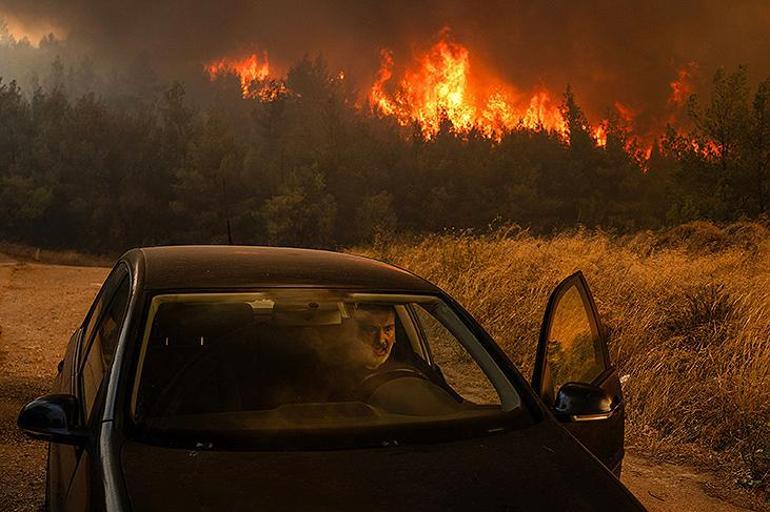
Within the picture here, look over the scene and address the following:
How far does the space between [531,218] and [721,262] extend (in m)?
47.7

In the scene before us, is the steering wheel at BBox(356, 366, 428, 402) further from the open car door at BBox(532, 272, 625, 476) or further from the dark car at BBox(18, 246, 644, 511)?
the open car door at BBox(532, 272, 625, 476)

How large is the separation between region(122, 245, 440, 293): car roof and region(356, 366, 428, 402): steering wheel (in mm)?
347

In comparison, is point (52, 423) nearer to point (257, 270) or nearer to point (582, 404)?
point (257, 270)

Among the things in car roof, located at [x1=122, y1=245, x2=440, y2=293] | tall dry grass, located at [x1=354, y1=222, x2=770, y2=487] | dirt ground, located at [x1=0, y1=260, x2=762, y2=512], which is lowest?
dirt ground, located at [x1=0, y1=260, x2=762, y2=512]

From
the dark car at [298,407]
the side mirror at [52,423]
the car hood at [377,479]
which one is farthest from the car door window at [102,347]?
the car hood at [377,479]

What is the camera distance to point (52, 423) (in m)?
2.37

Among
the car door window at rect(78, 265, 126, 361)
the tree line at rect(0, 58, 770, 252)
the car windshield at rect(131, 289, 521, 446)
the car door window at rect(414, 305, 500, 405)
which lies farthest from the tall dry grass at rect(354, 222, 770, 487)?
the tree line at rect(0, 58, 770, 252)

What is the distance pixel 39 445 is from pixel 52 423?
11.5 ft

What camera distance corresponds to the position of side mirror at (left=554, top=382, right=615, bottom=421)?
8.93 ft

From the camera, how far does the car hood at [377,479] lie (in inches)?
76.0

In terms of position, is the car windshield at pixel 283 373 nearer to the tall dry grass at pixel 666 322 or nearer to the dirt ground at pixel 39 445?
the dirt ground at pixel 39 445

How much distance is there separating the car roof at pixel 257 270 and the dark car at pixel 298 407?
11mm

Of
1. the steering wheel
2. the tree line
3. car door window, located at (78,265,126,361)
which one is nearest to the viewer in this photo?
the steering wheel

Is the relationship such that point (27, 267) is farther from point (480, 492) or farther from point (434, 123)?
point (434, 123)
